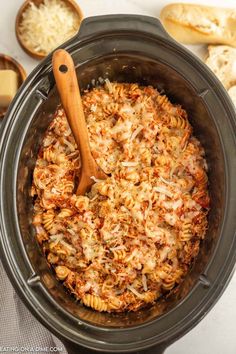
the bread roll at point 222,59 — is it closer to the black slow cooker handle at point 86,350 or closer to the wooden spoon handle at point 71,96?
the wooden spoon handle at point 71,96

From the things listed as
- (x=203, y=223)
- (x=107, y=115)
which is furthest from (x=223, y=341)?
(x=107, y=115)

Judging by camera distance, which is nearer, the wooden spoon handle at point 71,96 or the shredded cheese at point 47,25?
the wooden spoon handle at point 71,96

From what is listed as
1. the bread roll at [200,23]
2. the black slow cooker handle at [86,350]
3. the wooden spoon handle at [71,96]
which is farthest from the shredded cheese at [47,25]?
the black slow cooker handle at [86,350]

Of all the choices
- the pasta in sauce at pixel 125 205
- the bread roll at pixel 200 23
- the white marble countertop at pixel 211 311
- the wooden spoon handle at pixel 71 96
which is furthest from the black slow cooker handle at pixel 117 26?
the white marble countertop at pixel 211 311

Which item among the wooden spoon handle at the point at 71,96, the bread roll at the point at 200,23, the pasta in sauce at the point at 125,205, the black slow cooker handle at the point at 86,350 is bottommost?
the black slow cooker handle at the point at 86,350

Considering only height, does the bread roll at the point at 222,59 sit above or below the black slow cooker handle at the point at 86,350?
above

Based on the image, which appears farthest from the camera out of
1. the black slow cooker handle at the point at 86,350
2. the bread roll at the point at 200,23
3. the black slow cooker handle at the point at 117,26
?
the bread roll at the point at 200,23

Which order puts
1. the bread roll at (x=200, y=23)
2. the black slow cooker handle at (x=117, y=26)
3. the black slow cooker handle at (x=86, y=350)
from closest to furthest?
1. the black slow cooker handle at (x=86, y=350)
2. the black slow cooker handle at (x=117, y=26)
3. the bread roll at (x=200, y=23)
